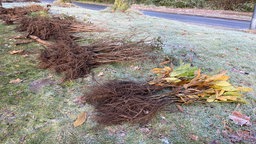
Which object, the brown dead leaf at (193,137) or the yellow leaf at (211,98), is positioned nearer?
the brown dead leaf at (193,137)

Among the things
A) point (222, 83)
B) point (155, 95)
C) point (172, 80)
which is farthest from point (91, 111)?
point (222, 83)

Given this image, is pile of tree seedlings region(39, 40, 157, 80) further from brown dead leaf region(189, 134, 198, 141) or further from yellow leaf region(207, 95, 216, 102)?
brown dead leaf region(189, 134, 198, 141)

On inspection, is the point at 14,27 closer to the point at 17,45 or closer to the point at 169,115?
the point at 17,45

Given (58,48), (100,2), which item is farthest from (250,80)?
(100,2)

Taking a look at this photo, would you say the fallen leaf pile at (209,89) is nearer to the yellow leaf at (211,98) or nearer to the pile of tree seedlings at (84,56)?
the yellow leaf at (211,98)

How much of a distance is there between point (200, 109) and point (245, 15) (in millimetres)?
13930

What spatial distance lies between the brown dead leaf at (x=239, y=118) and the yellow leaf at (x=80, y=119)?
1506 millimetres

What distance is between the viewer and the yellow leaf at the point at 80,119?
2.12 metres

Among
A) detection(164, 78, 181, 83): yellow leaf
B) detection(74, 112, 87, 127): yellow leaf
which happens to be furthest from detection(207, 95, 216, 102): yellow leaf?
detection(74, 112, 87, 127): yellow leaf

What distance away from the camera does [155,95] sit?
2.40 meters

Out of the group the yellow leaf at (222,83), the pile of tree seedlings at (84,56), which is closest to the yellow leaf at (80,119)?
the pile of tree seedlings at (84,56)

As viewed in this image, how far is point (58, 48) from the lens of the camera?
3576 millimetres

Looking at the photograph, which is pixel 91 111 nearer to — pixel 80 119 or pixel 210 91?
pixel 80 119

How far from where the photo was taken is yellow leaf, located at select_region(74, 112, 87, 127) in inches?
83.5
